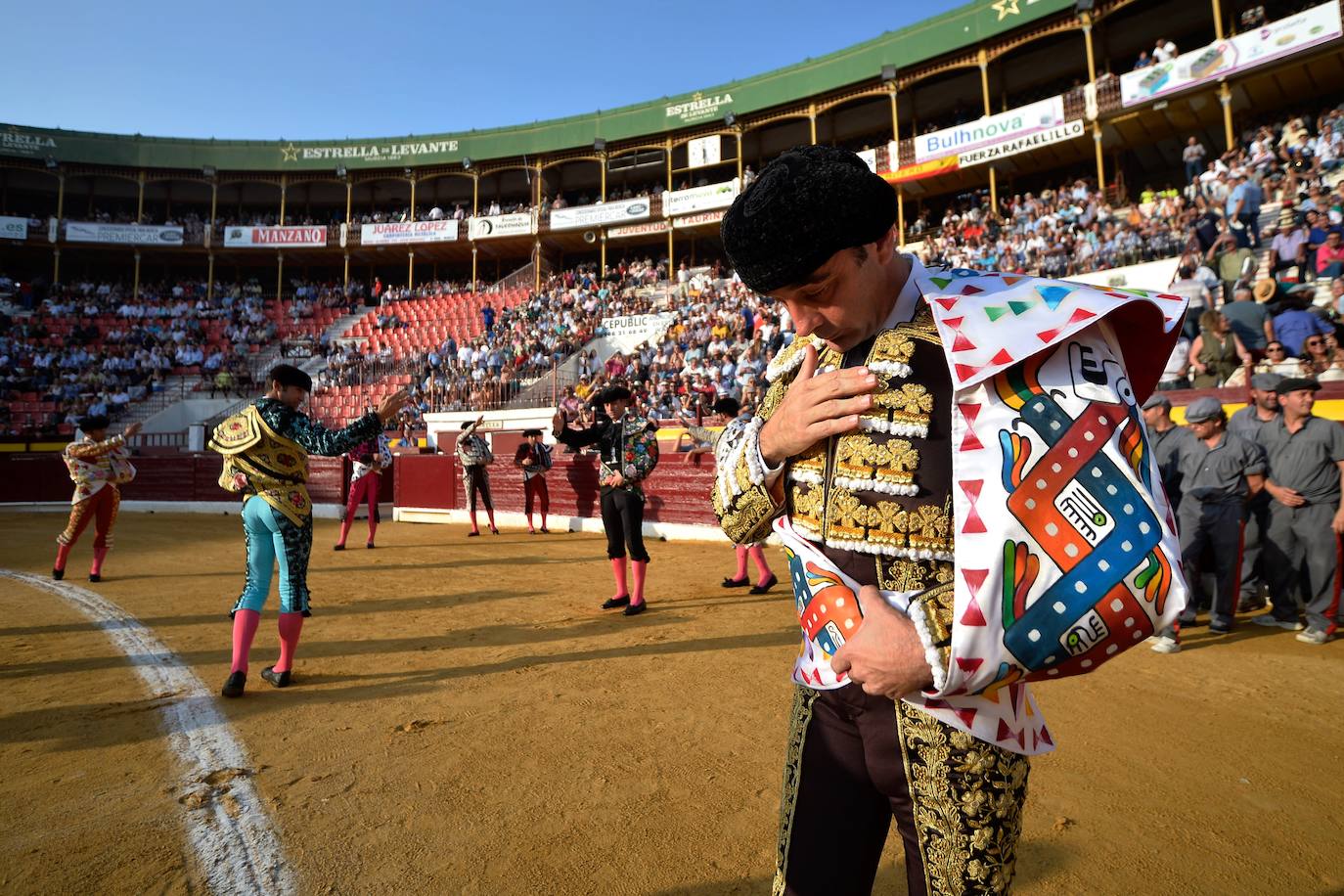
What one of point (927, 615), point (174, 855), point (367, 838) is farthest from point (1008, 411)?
point (174, 855)

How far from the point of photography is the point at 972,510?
0.87 meters

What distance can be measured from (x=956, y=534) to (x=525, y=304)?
2575 centimetres

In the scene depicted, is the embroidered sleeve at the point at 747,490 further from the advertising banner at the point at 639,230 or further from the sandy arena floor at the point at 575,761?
the advertising banner at the point at 639,230

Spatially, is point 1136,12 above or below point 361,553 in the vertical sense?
above

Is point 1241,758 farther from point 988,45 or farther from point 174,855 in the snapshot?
point 988,45

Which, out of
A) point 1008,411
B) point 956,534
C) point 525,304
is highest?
point 525,304

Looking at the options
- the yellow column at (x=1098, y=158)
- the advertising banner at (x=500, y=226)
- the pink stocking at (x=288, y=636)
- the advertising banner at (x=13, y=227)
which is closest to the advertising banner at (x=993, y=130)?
the yellow column at (x=1098, y=158)

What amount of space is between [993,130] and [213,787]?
2240 centimetres

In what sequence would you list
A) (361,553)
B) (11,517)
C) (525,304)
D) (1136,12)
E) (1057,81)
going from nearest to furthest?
(361,553)
(11,517)
(1136,12)
(1057,81)
(525,304)

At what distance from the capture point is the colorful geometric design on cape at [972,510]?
85 cm

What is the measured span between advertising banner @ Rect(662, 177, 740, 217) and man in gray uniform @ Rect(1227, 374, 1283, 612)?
67.6 feet

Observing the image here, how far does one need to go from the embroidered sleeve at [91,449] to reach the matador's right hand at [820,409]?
8524 millimetres

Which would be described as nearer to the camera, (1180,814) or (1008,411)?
(1008,411)

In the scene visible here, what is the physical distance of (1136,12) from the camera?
19.2 metres
